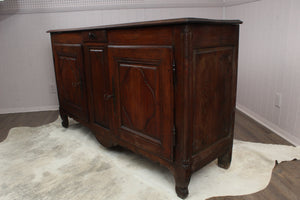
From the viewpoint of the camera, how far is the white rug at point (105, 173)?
137 cm

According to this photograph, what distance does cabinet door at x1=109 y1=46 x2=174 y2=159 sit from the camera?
1258 millimetres

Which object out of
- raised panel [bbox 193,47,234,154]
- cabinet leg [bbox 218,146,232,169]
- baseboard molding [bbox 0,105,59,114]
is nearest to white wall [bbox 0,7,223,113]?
baseboard molding [bbox 0,105,59,114]

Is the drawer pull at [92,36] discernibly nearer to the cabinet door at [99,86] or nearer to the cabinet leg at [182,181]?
the cabinet door at [99,86]

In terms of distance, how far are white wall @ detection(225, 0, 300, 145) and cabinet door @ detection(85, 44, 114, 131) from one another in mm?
1337

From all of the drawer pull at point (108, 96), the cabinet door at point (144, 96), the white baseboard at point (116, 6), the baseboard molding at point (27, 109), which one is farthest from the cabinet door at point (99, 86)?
the baseboard molding at point (27, 109)

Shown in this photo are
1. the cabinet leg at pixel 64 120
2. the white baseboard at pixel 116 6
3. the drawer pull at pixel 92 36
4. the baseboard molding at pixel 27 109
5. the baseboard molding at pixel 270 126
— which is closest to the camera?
the drawer pull at pixel 92 36

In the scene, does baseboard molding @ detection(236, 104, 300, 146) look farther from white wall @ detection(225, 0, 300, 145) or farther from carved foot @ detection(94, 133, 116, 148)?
carved foot @ detection(94, 133, 116, 148)

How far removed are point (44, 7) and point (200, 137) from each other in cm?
229

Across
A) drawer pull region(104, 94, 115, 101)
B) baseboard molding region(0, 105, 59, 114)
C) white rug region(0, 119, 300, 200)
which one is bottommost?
baseboard molding region(0, 105, 59, 114)

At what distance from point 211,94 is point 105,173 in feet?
2.64

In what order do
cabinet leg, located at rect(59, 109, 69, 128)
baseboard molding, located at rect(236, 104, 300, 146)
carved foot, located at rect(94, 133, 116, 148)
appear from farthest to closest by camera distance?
1. cabinet leg, located at rect(59, 109, 69, 128)
2. baseboard molding, located at rect(236, 104, 300, 146)
3. carved foot, located at rect(94, 133, 116, 148)

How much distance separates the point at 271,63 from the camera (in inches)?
83.7

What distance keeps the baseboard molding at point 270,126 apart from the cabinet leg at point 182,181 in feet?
3.38

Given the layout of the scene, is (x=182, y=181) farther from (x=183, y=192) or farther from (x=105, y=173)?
(x=105, y=173)
